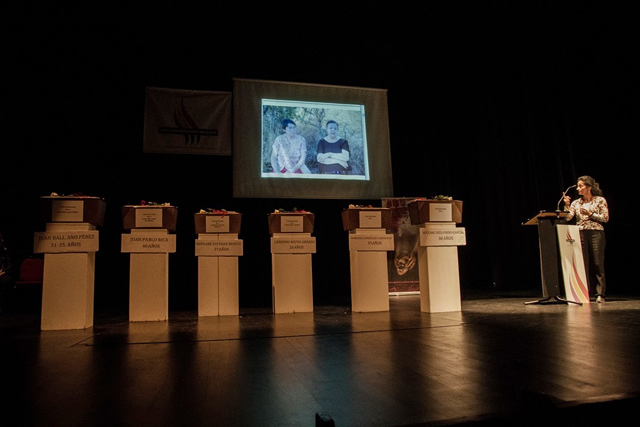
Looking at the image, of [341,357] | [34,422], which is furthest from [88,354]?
[341,357]

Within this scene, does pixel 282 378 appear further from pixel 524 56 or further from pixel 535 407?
pixel 524 56

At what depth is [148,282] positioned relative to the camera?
4273 mm

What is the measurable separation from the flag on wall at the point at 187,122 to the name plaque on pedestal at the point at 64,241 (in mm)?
2390

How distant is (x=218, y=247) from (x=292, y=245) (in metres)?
0.82

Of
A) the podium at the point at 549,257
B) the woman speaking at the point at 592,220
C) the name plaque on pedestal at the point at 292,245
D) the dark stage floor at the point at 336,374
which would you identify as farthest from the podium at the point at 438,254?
the woman speaking at the point at 592,220

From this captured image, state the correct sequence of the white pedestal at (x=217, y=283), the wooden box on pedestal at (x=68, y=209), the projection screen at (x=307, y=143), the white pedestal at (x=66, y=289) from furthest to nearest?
the projection screen at (x=307, y=143) → the white pedestal at (x=217, y=283) → the wooden box on pedestal at (x=68, y=209) → the white pedestal at (x=66, y=289)

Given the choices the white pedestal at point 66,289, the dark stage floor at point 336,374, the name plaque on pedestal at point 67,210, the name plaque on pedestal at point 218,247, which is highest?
the name plaque on pedestal at point 67,210

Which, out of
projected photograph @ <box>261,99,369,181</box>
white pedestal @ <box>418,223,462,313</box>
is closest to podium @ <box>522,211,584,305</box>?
white pedestal @ <box>418,223,462,313</box>

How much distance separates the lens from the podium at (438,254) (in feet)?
14.0

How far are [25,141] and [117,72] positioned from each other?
158 centimetres

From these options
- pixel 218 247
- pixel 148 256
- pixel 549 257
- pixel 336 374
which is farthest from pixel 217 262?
pixel 549 257

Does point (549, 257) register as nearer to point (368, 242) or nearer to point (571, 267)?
point (571, 267)

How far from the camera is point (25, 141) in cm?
573

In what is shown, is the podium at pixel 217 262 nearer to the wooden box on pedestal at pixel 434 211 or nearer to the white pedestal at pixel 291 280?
the white pedestal at pixel 291 280
